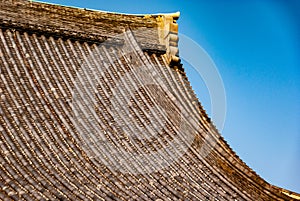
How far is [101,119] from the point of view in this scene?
22.3 ft

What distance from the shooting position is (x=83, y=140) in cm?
627

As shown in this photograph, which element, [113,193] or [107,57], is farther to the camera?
[107,57]

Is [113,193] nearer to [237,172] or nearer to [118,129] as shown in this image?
[118,129]

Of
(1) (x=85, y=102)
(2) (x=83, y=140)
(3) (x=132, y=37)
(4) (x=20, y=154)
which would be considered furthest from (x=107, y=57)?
(4) (x=20, y=154)

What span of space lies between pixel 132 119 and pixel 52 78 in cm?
121

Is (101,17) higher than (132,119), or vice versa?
(101,17)

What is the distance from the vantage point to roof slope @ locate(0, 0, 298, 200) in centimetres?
555

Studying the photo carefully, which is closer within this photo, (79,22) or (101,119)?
(101,119)

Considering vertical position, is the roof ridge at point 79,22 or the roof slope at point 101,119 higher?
the roof ridge at point 79,22

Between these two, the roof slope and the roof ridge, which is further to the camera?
the roof ridge

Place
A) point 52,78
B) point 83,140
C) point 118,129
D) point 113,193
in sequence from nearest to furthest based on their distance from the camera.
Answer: point 113,193, point 83,140, point 118,129, point 52,78

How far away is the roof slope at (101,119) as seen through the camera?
18.2 ft

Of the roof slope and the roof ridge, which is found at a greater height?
the roof ridge

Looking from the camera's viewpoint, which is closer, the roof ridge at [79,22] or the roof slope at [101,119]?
the roof slope at [101,119]
